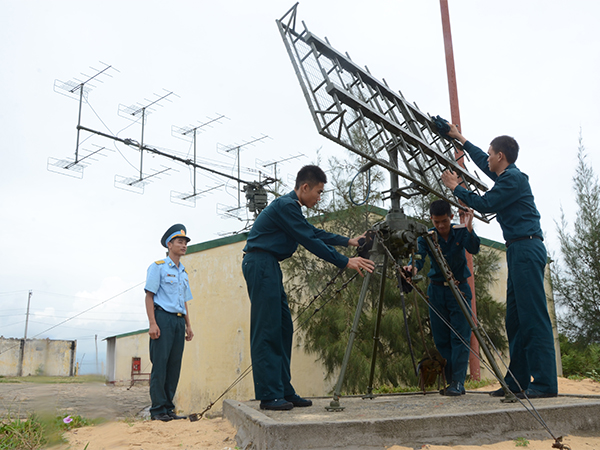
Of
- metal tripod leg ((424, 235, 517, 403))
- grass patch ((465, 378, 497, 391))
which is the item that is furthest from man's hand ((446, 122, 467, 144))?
grass patch ((465, 378, 497, 391))

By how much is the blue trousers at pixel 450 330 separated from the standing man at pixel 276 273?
4.12 feet

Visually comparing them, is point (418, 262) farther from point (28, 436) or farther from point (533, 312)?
point (28, 436)

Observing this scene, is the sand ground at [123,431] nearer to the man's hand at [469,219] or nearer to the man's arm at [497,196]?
the man's arm at [497,196]

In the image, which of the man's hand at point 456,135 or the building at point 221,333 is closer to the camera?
the man's hand at point 456,135

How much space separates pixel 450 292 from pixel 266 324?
1737 millimetres

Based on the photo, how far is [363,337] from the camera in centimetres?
722

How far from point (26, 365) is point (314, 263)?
709 cm

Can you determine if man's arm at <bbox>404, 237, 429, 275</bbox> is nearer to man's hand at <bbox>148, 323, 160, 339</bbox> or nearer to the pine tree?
man's hand at <bbox>148, 323, 160, 339</bbox>

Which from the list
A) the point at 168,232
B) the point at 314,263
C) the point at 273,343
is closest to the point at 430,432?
the point at 273,343

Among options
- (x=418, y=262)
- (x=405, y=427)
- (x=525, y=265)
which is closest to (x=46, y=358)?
(x=405, y=427)

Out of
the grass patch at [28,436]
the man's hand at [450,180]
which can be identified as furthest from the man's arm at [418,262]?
the grass patch at [28,436]

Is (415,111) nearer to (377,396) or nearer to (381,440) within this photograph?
(377,396)

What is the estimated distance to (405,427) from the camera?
2346 millimetres

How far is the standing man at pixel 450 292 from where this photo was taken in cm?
396
